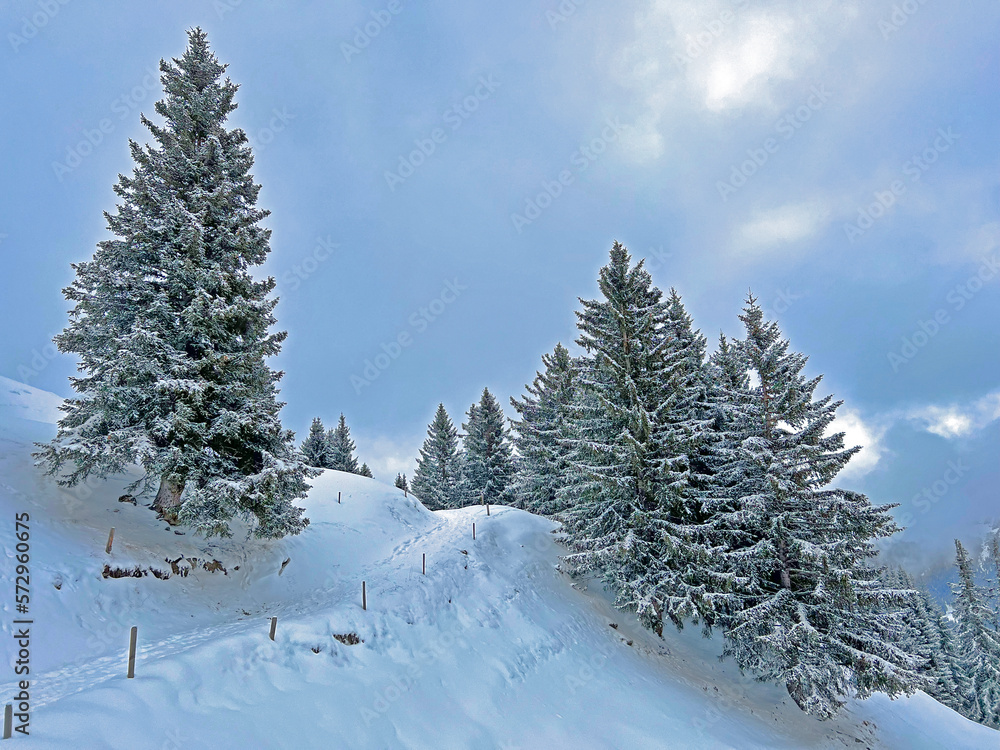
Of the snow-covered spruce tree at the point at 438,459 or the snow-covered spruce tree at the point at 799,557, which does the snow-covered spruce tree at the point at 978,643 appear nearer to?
the snow-covered spruce tree at the point at 799,557

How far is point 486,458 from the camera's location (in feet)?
110

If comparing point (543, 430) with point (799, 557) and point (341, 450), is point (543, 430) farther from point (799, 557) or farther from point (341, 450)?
point (341, 450)

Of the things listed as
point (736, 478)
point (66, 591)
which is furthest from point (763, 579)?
point (66, 591)

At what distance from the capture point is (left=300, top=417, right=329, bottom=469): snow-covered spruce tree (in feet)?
136

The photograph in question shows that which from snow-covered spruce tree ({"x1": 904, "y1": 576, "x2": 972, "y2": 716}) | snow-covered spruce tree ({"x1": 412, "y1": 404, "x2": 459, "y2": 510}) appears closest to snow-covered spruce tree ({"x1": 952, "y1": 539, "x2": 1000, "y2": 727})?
snow-covered spruce tree ({"x1": 904, "y1": 576, "x2": 972, "y2": 716})

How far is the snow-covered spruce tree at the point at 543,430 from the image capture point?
24.0m

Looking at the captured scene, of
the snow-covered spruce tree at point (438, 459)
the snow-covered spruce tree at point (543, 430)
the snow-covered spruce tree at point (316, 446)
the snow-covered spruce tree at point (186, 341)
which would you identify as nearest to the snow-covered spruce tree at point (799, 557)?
the snow-covered spruce tree at point (543, 430)

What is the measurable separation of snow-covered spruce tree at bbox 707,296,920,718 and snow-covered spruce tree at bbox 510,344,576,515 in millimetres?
9479

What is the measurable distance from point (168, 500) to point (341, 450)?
32.2 m

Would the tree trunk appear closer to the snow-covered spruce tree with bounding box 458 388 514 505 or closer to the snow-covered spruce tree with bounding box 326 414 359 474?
the snow-covered spruce tree with bounding box 458 388 514 505

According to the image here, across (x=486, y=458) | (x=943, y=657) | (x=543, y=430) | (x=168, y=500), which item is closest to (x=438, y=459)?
(x=486, y=458)

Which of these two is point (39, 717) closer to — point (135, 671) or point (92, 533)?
point (135, 671)

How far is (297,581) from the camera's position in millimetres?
13844

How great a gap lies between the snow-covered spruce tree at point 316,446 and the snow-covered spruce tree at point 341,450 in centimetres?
54
